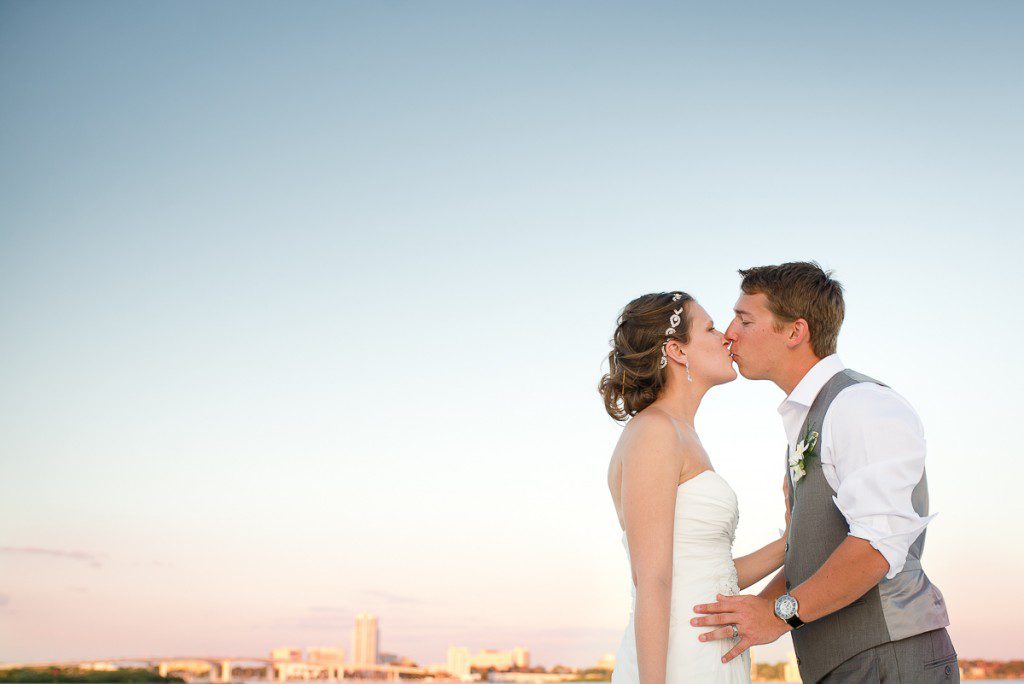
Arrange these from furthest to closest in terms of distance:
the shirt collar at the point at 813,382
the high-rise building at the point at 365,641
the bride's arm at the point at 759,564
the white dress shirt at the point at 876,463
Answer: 1. the high-rise building at the point at 365,641
2. the bride's arm at the point at 759,564
3. the shirt collar at the point at 813,382
4. the white dress shirt at the point at 876,463

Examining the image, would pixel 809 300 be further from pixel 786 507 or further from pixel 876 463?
pixel 786 507

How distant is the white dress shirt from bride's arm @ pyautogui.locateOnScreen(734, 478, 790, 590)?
0.99 meters

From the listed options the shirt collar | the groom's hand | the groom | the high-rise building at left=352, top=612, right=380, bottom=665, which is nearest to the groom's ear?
the groom

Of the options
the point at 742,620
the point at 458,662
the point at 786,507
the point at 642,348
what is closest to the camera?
the point at 742,620

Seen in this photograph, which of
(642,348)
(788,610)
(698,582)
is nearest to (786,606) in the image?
(788,610)

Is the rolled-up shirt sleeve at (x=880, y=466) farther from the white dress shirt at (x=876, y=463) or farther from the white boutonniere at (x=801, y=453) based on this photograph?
the white boutonniere at (x=801, y=453)

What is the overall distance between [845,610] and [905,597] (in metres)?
0.26

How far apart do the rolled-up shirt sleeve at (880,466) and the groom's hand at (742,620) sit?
0.57 metres

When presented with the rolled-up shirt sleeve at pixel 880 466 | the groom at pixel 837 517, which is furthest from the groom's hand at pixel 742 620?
the rolled-up shirt sleeve at pixel 880 466

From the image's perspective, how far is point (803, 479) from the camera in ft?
13.8

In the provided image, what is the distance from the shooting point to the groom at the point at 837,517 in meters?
3.71

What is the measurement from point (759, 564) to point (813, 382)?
120 cm

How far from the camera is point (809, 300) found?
14.7 ft

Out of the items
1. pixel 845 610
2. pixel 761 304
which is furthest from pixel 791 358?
pixel 845 610
